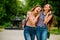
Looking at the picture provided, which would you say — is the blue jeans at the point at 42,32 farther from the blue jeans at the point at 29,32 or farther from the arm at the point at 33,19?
the arm at the point at 33,19

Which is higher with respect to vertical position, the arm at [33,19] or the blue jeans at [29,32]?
the arm at [33,19]

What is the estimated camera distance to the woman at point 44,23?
26.1 ft

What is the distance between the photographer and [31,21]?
782 centimetres

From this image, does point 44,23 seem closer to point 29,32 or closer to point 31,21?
point 31,21

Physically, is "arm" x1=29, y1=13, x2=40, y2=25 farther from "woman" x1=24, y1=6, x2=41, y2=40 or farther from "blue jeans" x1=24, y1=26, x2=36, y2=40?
"blue jeans" x1=24, y1=26, x2=36, y2=40

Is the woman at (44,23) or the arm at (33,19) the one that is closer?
the arm at (33,19)

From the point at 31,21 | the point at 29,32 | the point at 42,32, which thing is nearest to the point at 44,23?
the point at 42,32

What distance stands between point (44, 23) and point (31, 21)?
0.39 meters

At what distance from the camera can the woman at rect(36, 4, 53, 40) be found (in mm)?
7963

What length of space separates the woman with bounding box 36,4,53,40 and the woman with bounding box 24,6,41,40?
142 millimetres

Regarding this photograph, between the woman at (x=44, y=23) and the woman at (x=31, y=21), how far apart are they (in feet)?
0.47

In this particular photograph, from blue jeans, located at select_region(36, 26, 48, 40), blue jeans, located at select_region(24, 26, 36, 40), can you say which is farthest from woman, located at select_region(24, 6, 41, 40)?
blue jeans, located at select_region(36, 26, 48, 40)

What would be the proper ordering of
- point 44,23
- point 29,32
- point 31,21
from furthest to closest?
point 29,32 → point 44,23 → point 31,21

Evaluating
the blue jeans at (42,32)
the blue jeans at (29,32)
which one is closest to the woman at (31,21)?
the blue jeans at (29,32)
